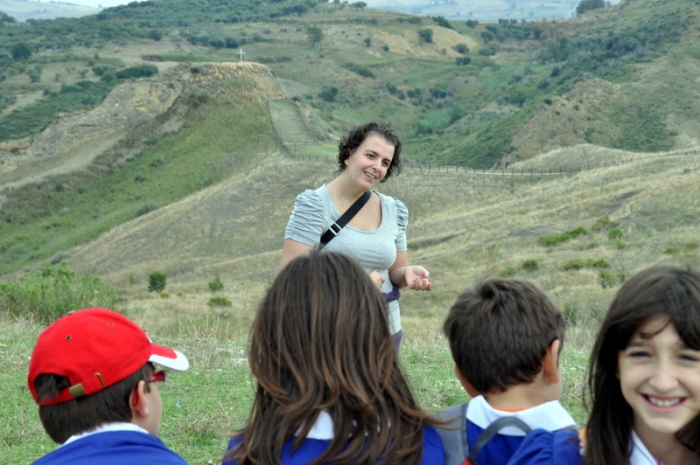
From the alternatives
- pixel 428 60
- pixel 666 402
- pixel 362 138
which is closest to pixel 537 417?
pixel 666 402

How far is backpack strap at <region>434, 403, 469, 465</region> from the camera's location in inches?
100

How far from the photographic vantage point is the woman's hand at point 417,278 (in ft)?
13.4

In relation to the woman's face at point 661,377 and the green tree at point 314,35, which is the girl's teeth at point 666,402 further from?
the green tree at point 314,35

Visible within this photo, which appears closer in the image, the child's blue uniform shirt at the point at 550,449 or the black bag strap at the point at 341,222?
the child's blue uniform shirt at the point at 550,449

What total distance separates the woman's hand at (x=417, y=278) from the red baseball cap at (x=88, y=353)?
5.78 feet

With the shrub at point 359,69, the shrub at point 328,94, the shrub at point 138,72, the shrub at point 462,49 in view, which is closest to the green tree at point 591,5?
the shrub at point 462,49

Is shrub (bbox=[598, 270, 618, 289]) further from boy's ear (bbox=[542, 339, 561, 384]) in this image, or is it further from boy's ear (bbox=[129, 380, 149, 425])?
boy's ear (bbox=[129, 380, 149, 425])

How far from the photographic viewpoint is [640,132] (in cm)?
5972

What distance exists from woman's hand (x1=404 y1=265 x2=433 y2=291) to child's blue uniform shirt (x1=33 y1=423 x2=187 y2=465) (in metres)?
1.83

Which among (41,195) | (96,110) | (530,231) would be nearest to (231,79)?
(96,110)

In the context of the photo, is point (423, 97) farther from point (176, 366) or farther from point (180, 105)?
point (176, 366)

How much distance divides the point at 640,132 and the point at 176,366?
6187 cm

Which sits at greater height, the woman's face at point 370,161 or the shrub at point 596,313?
the woman's face at point 370,161

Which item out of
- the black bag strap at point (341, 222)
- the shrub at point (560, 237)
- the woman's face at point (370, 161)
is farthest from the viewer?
the shrub at point (560, 237)
